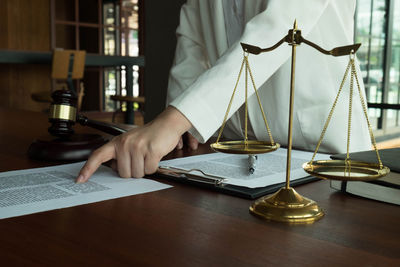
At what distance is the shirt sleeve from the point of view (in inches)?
30.4

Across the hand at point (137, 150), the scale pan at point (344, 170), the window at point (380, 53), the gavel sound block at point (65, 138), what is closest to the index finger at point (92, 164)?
the hand at point (137, 150)

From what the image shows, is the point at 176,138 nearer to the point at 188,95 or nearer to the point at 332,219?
the point at 188,95

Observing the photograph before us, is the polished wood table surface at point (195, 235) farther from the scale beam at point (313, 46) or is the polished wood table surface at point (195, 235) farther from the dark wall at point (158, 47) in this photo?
the dark wall at point (158, 47)

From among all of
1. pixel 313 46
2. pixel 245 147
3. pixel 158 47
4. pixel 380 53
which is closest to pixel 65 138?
pixel 245 147

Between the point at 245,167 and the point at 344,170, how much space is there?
299 mm

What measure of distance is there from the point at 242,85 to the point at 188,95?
5.2 inches

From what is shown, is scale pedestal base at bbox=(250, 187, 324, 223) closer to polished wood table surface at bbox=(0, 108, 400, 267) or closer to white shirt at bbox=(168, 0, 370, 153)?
polished wood table surface at bbox=(0, 108, 400, 267)

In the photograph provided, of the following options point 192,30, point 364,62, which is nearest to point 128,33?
point 364,62

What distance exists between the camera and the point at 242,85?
85 cm

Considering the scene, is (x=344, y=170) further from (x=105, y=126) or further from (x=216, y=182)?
(x=105, y=126)

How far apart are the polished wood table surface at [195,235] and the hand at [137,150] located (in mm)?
93

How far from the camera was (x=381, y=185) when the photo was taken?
590mm

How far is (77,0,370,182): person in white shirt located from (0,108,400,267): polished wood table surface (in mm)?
120

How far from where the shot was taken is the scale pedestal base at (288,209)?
50 centimetres
